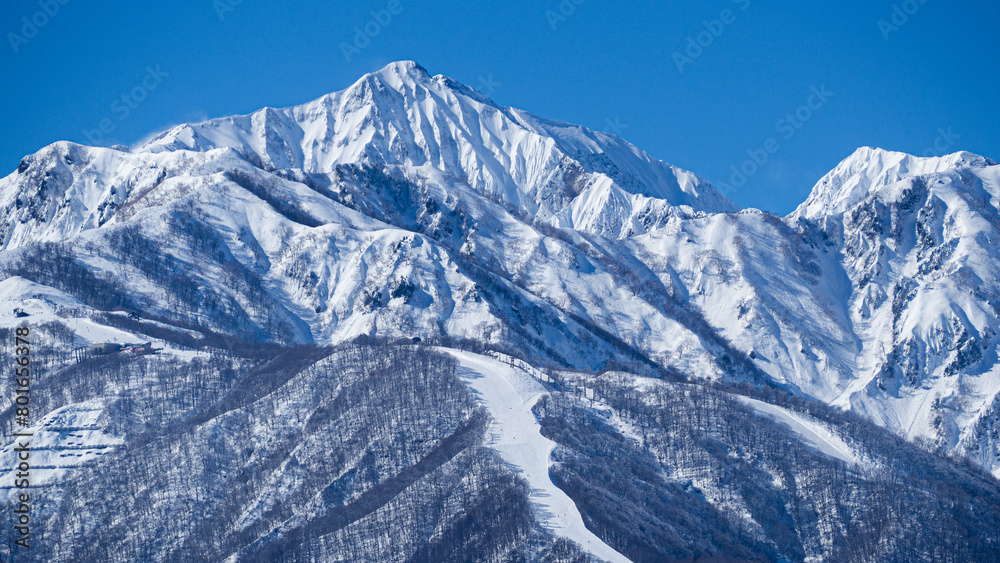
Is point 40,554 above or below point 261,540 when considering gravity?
above

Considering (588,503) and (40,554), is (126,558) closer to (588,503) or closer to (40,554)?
(40,554)

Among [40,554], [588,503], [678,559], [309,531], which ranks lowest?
[678,559]

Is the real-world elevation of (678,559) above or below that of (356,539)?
below

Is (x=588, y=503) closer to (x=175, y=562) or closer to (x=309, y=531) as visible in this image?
(x=309, y=531)

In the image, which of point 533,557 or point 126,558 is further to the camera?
point 126,558

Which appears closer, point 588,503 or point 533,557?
point 533,557

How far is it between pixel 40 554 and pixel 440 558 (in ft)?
190

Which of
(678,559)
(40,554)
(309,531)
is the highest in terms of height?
(40,554)

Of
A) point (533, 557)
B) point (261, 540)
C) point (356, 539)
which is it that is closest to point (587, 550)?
point (533, 557)

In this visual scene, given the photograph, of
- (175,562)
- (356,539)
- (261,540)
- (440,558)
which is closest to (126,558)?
(175,562)

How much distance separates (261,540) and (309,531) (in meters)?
7.11

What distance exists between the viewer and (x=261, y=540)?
652 ft

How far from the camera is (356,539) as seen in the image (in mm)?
193625

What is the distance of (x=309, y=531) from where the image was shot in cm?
19875
